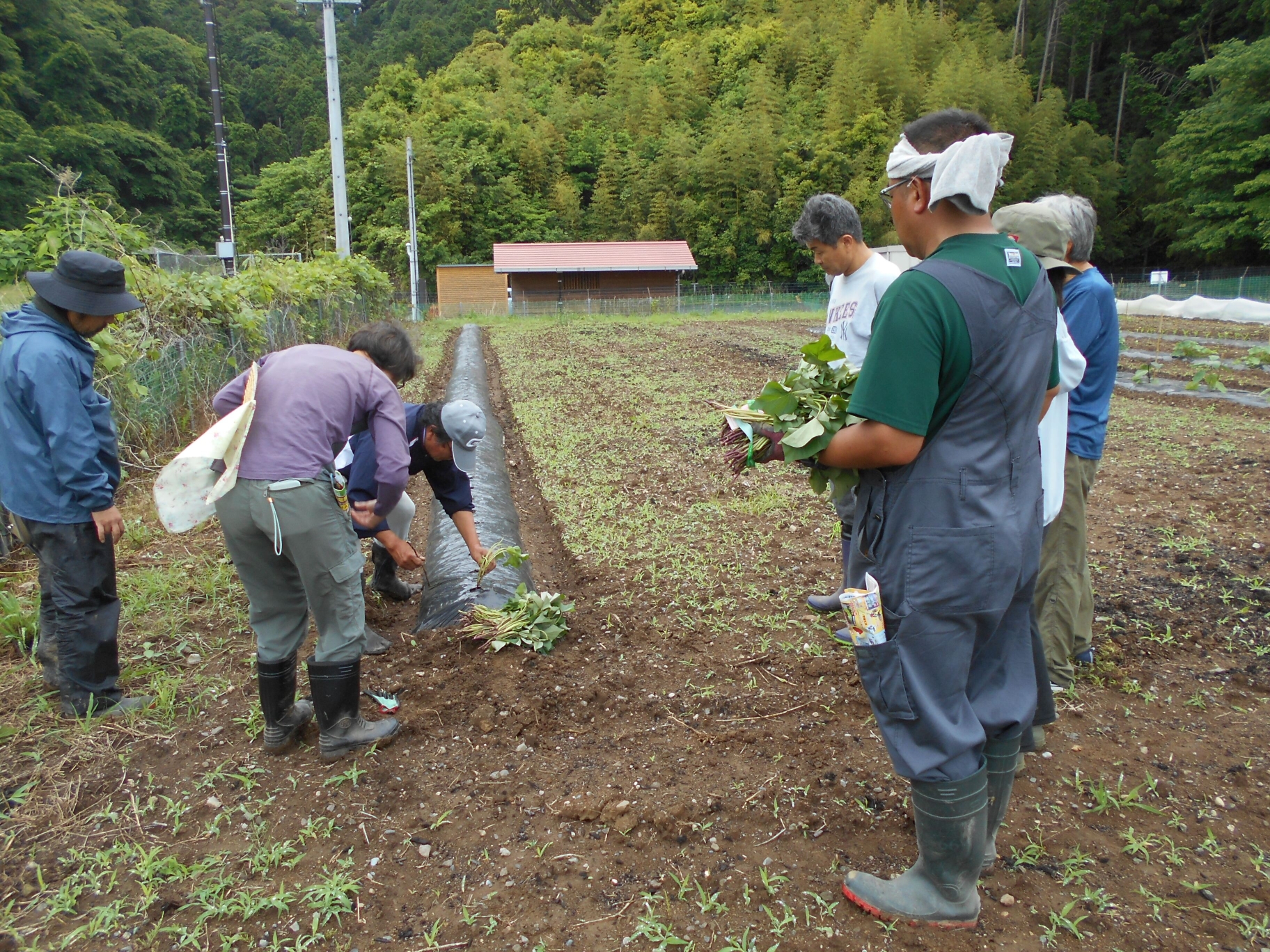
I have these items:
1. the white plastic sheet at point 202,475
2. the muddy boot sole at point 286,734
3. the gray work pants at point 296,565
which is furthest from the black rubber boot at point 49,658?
the white plastic sheet at point 202,475

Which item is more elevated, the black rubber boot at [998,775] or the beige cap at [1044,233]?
the beige cap at [1044,233]

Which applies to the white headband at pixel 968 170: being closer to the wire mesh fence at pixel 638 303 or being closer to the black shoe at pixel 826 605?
the black shoe at pixel 826 605

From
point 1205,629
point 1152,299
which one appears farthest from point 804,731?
point 1152,299

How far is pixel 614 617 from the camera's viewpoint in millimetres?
4012

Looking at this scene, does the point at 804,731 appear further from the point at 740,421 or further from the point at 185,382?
the point at 185,382

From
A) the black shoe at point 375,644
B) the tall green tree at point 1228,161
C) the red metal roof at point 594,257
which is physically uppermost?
the tall green tree at point 1228,161

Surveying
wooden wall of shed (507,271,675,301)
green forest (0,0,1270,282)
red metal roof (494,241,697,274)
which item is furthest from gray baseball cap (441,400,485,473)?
green forest (0,0,1270,282)

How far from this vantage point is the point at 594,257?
3728 cm

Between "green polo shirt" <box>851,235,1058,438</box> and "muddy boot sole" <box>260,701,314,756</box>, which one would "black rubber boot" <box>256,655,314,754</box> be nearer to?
Result: "muddy boot sole" <box>260,701,314,756</box>

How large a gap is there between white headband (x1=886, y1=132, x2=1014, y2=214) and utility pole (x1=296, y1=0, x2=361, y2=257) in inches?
628

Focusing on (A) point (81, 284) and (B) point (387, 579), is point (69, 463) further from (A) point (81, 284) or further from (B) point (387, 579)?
(B) point (387, 579)

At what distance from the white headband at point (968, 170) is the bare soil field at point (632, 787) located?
1816 millimetres

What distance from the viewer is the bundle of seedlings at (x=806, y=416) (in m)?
2.00

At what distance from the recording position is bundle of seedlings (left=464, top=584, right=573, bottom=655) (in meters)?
3.60
